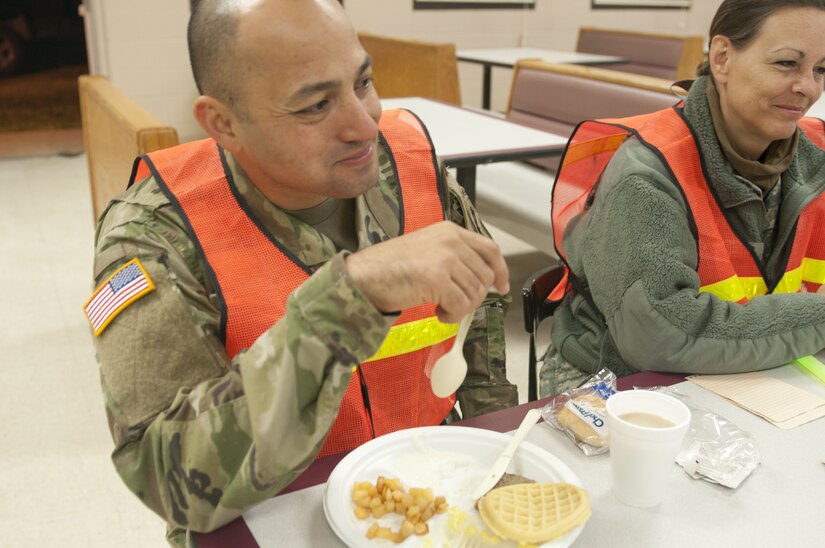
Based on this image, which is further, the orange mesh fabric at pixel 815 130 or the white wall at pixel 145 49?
the white wall at pixel 145 49

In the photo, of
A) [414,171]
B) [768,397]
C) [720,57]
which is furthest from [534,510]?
[720,57]

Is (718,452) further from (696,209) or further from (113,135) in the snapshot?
(113,135)

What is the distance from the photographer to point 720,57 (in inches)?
62.5

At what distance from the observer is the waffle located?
0.85m

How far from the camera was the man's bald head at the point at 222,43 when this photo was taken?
1021 mm

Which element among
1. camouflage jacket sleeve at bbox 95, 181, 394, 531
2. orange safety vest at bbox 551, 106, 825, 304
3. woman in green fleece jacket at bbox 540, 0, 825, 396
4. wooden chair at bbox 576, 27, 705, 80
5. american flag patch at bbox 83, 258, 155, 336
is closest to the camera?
camouflage jacket sleeve at bbox 95, 181, 394, 531

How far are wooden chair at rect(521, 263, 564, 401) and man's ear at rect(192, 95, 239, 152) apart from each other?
0.75 metres

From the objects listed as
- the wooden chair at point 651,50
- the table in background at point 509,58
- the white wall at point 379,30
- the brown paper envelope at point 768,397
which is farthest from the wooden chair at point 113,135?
the wooden chair at point 651,50

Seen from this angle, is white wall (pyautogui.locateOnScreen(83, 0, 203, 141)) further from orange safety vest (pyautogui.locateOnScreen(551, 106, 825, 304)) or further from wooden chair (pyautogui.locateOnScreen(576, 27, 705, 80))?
orange safety vest (pyautogui.locateOnScreen(551, 106, 825, 304))

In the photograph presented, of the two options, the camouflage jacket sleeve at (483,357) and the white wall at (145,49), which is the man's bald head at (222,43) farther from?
the white wall at (145,49)

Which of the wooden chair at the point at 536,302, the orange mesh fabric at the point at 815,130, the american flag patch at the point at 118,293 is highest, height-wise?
the orange mesh fabric at the point at 815,130

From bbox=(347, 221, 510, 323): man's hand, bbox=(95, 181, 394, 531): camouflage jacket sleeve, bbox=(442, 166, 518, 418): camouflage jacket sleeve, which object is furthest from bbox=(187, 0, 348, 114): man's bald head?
bbox=(442, 166, 518, 418): camouflage jacket sleeve

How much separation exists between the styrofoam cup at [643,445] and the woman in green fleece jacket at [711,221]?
13.7 inches

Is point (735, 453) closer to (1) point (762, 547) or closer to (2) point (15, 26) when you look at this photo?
(1) point (762, 547)
